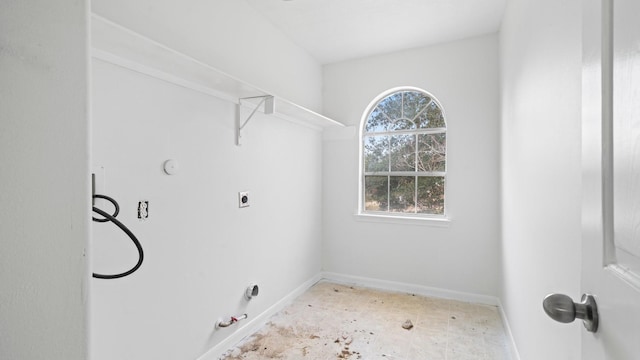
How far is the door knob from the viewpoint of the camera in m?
0.55

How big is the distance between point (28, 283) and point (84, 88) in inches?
13.3

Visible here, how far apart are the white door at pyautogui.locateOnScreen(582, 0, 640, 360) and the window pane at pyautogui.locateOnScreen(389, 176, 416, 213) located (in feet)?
9.19

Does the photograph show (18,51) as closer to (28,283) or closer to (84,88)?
(84,88)

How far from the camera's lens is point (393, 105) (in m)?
3.47

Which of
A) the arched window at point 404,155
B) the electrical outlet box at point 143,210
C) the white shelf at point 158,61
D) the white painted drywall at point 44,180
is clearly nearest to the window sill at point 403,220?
the arched window at point 404,155

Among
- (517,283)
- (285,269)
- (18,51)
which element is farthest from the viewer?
(285,269)

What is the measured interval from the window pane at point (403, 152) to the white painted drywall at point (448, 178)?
0.40 m

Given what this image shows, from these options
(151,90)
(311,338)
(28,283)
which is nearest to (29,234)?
(28,283)

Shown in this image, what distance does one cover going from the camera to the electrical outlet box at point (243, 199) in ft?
7.60

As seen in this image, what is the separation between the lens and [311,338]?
7.63ft

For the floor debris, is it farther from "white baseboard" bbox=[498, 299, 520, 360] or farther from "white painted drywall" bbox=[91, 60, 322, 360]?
"white painted drywall" bbox=[91, 60, 322, 360]

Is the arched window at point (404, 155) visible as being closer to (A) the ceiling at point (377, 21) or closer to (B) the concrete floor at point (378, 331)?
(A) the ceiling at point (377, 21)

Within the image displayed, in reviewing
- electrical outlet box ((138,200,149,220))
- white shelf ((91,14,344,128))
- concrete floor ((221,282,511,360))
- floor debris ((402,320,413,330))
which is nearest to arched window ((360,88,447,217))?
concrete floor ((221,282,511,360))

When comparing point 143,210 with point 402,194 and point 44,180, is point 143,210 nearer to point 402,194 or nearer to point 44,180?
point 44,180
